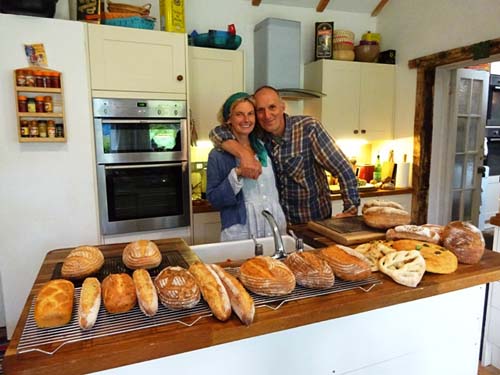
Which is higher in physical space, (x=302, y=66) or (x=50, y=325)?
(x=302, y=66)

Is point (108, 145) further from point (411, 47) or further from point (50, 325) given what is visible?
point (411, 47)

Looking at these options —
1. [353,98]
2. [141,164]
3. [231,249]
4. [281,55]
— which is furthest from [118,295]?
[353,98]

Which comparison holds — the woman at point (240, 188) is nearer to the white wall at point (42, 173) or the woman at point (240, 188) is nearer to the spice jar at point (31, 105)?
the white wall at point (42, 173)

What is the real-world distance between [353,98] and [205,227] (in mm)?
1904

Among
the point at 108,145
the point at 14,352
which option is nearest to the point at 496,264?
the point at 14,352

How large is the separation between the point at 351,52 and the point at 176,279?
3.21m

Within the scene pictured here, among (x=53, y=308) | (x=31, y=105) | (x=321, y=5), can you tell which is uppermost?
(x=321, y=5)

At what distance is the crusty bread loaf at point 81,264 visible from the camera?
3.30 feet

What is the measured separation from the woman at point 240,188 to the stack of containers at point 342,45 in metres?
2.00

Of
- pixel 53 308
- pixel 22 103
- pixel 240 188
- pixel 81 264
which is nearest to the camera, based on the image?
pixel 53 308

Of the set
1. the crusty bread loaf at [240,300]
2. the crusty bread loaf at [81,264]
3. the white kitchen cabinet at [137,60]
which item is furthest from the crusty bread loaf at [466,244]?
the white kitchen cabinet at [137,60]

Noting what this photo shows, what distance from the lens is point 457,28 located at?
118 inches

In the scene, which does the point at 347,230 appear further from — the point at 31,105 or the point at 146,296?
the point at 31,105

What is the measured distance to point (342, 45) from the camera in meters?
3.43
